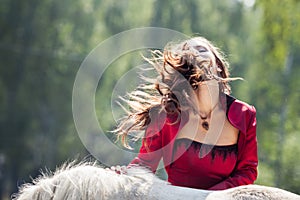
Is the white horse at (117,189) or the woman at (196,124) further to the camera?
the woman at (196,124)

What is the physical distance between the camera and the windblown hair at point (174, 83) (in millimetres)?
3842

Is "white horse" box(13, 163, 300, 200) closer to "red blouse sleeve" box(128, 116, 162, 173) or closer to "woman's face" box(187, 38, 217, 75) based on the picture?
"red blouse sleeve" box(128, 116, 162, 173)

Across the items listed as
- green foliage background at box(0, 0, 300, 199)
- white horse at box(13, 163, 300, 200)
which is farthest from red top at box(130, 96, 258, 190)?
green foliage background at box(0, 0, 300, 199)

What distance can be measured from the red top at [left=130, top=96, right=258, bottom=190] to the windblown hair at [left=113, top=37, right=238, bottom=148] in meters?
0.07

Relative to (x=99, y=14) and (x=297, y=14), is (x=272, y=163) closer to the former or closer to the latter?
(x=297, y=14)

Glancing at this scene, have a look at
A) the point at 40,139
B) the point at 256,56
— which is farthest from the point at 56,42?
the point at 256,56

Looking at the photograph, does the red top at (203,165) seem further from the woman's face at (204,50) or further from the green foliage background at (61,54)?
the green foliage background at (61,54)

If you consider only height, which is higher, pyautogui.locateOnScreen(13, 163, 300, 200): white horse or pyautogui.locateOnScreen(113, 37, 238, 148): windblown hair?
pyautogui.locateOnScreen(113, 37, 238, 148): windblown hair

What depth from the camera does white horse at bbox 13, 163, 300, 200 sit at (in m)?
3.28

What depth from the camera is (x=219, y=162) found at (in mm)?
3693

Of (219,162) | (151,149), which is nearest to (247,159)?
(219,162)

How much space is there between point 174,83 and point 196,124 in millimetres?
259

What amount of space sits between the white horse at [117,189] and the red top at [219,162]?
0.30m

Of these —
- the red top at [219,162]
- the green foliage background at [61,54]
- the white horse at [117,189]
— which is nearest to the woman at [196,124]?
the red top at [219,162]
